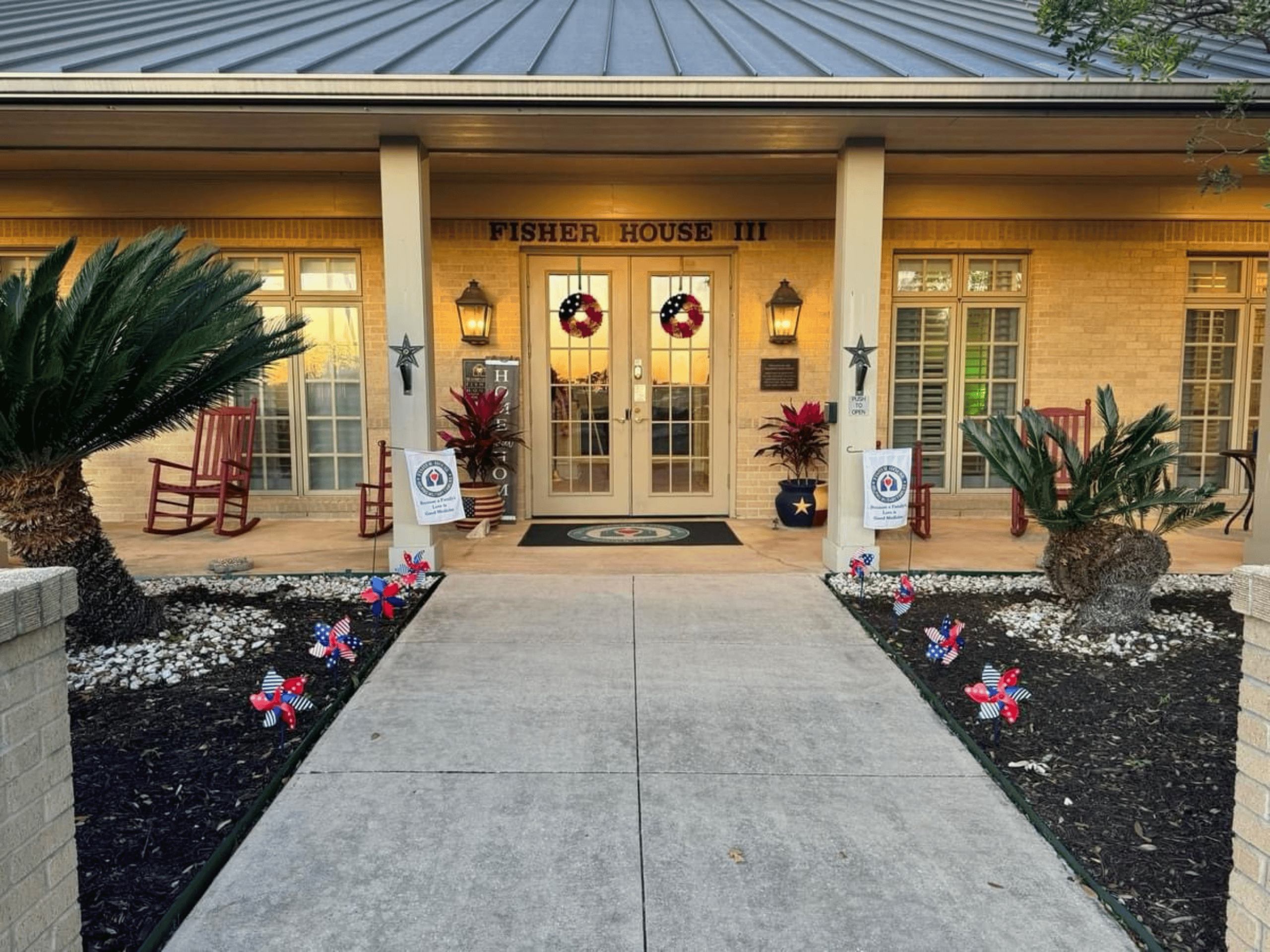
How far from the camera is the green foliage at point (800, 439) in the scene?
802 centimetres

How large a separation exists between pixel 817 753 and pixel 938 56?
5005 mm

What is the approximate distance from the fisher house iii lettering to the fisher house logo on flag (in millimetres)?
3142

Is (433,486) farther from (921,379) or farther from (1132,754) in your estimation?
(921,379)

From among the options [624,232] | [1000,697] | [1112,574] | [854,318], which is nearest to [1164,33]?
[854,318]

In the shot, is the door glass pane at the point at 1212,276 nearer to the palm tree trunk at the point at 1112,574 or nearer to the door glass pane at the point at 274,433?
the palm tree trunk at the point at 1112,574

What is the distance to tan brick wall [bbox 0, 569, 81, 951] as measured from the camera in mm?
1803

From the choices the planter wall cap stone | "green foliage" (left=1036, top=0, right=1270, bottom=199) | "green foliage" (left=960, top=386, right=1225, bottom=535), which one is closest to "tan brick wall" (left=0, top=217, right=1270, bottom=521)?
"green foliage" (left=1036, top=0, right=1270, bottom=199)

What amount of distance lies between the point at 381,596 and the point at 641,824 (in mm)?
2630

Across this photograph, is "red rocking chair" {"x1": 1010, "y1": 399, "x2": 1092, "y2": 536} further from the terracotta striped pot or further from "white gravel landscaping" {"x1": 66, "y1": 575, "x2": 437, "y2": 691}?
"white gravel landscaping" {"x1": 66, "y1": 575, "x2": 437, "y2": 691}

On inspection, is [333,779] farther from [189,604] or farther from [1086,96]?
[1086,96]

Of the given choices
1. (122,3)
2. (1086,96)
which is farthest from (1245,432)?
(122,3)

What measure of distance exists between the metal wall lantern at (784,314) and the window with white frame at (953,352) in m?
1.09

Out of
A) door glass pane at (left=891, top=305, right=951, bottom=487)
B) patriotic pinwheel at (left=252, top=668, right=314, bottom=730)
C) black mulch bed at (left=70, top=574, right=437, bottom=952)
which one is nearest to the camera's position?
black mulch bed at (left=70, top=574, right=437, bottom=952)

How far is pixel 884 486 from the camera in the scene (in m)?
6.16
